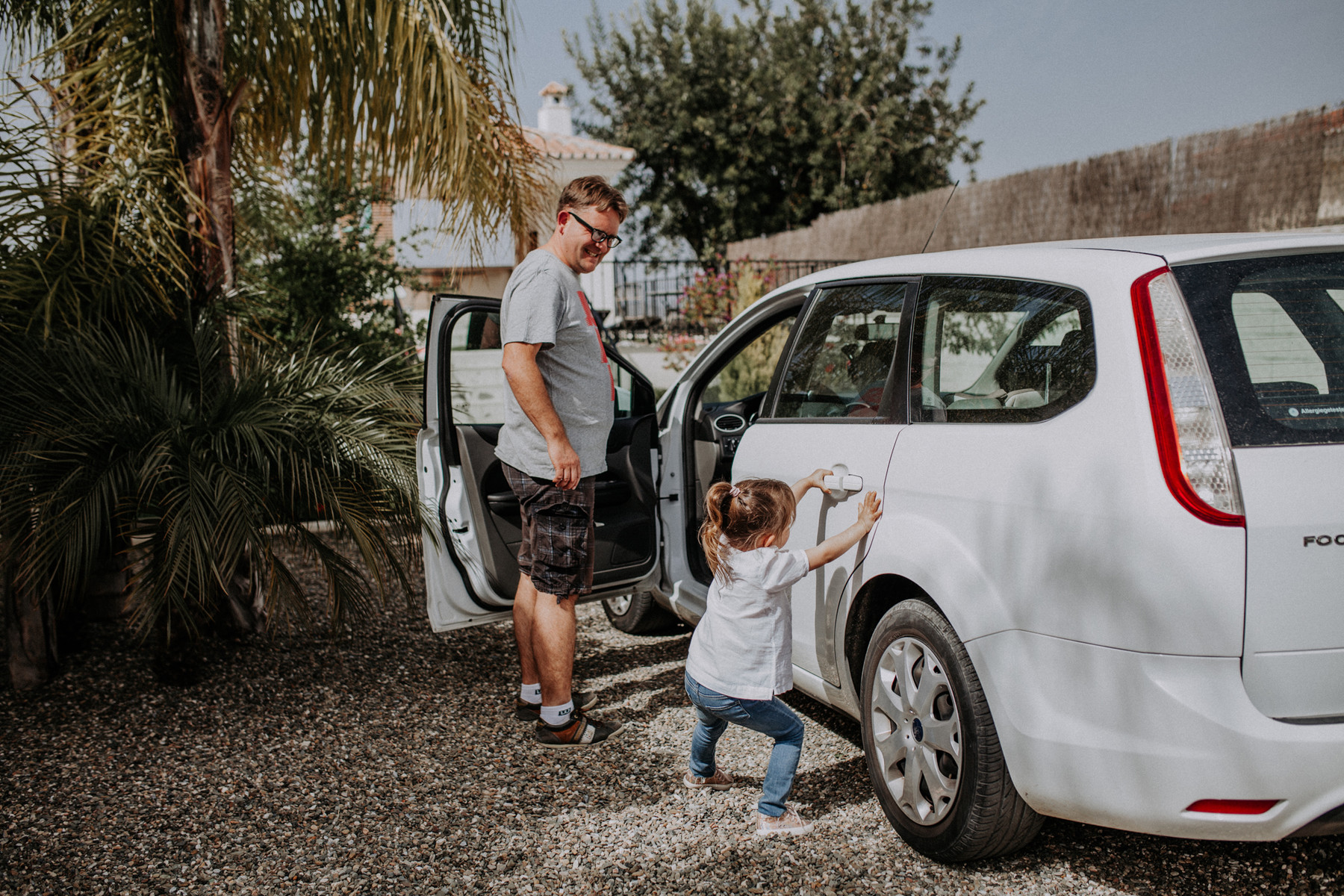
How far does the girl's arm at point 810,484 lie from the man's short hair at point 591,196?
1.14 m

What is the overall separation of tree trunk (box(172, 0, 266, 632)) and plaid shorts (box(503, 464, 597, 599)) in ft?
5.55

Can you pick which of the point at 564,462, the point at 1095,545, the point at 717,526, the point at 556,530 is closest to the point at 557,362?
the point at 564,462

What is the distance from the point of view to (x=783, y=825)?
2.74 m

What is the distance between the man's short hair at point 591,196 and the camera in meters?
3.31

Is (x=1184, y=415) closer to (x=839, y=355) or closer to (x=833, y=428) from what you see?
(x=833, y=428)

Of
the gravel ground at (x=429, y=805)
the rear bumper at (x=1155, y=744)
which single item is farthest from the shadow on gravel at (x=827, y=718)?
the rear bumper at (x=1155, y=744)

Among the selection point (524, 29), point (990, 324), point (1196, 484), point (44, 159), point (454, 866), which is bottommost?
point (454, 866)

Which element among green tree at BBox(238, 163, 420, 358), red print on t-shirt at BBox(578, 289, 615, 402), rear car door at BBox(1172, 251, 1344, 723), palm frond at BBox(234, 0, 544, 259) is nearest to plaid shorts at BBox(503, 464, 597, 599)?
red print on t-shirt at BBox(578, 289, 615, 402)

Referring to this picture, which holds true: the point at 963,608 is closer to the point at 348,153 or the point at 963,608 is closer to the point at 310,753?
the point at 310,753

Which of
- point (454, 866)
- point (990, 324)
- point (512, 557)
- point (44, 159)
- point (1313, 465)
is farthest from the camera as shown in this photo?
point (44, 159)

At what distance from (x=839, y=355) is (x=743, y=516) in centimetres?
84

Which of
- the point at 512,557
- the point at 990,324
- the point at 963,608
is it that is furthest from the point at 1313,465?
the point at 512,557

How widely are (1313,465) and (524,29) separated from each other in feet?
14.9

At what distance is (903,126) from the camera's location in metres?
30.8
